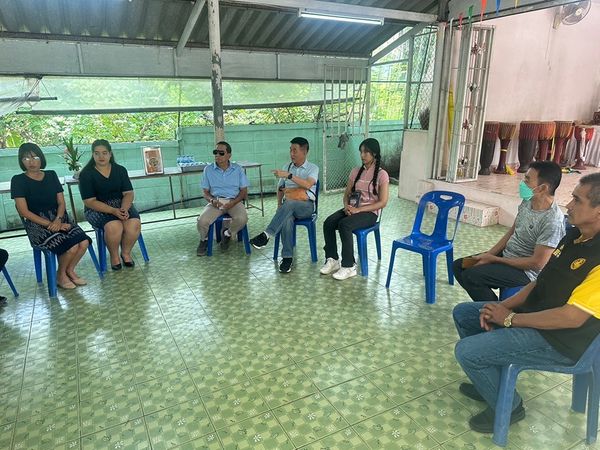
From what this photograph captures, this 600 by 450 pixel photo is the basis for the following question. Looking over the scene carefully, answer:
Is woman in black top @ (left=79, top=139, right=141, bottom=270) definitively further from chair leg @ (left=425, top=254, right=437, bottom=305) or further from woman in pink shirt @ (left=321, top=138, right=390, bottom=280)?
chair leg @ (left=425, top=254, right=437, bottom=305)

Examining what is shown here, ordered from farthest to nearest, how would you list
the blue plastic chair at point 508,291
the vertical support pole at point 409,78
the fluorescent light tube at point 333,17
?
the vertical support pole at point 409,78 < the fluorescent light tube at point 333,17 < the blue plastic chair at point 508,291

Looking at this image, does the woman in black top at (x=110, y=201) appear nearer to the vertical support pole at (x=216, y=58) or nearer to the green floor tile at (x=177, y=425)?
the vertical support pole at (x=216, y=58)

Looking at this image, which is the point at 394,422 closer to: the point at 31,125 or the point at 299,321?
the point at 299,321

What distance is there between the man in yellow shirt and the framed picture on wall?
3.70 m

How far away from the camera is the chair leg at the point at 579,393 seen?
1.78 metres

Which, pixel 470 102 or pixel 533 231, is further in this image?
pixel 470 102

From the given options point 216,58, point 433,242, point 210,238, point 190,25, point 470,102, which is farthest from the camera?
point 470,102

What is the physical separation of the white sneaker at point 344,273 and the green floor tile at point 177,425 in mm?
1616

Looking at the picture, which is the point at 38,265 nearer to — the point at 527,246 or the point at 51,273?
the point at 51,273

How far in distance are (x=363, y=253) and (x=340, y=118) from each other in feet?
12.4

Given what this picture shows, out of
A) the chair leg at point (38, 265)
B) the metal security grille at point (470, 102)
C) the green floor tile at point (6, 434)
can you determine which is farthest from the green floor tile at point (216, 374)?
the metal security grille at point (470, 102)

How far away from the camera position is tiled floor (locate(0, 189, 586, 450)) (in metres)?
1.74

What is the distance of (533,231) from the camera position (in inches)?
87.0

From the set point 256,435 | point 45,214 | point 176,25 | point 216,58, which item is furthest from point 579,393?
point 176,25
